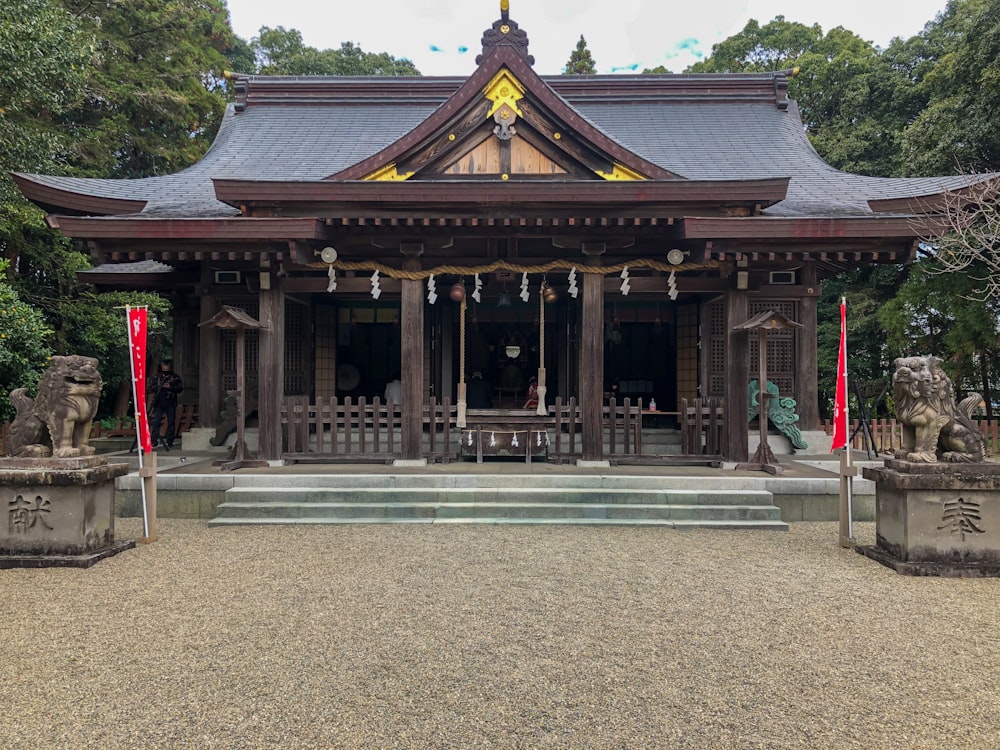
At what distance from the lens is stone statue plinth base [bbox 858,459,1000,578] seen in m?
5.01

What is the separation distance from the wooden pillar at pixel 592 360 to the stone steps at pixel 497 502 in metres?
1.13

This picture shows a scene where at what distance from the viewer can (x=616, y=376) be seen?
13.4 m

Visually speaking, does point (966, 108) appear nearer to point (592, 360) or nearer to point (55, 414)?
point (592, 360)

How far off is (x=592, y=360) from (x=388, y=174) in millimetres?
4030

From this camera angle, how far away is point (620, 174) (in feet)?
28.0

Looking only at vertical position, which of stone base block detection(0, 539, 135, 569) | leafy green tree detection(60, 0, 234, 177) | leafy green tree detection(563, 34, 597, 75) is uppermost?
leafy green tree detection(563, 34, 597, 75)

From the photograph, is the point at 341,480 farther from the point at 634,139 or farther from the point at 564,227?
the point at 634,139

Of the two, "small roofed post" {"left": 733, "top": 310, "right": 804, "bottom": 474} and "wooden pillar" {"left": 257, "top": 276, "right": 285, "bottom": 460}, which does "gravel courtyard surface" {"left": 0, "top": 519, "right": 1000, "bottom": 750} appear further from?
"wooden pillar" {"left": 257, "top": 276, "right": 285, "bottom": 460}

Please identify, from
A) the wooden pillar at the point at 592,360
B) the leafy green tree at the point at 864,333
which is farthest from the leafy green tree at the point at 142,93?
the leafy green tree at the point at 864,333

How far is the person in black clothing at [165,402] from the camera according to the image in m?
10.6

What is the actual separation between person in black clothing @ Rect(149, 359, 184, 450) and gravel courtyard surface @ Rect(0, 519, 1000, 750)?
224 inches

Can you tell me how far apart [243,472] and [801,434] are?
864cm

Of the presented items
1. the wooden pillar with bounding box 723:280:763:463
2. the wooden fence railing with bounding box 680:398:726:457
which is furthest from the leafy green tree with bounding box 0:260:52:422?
the wooden pillar with bounding box 723:280:763:463

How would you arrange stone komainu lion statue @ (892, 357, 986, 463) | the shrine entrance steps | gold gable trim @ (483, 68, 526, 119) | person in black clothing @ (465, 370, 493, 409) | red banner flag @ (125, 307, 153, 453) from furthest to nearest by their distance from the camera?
person in black clothing @ (465, 370, 493, 409) → gold gable trim @ (483, 68, 526, 119) → the shrine entrance steps → red banner flag @ (125, 307, 153, 453) → stone komainu lion statue @ (892, 357, 986, 463)
